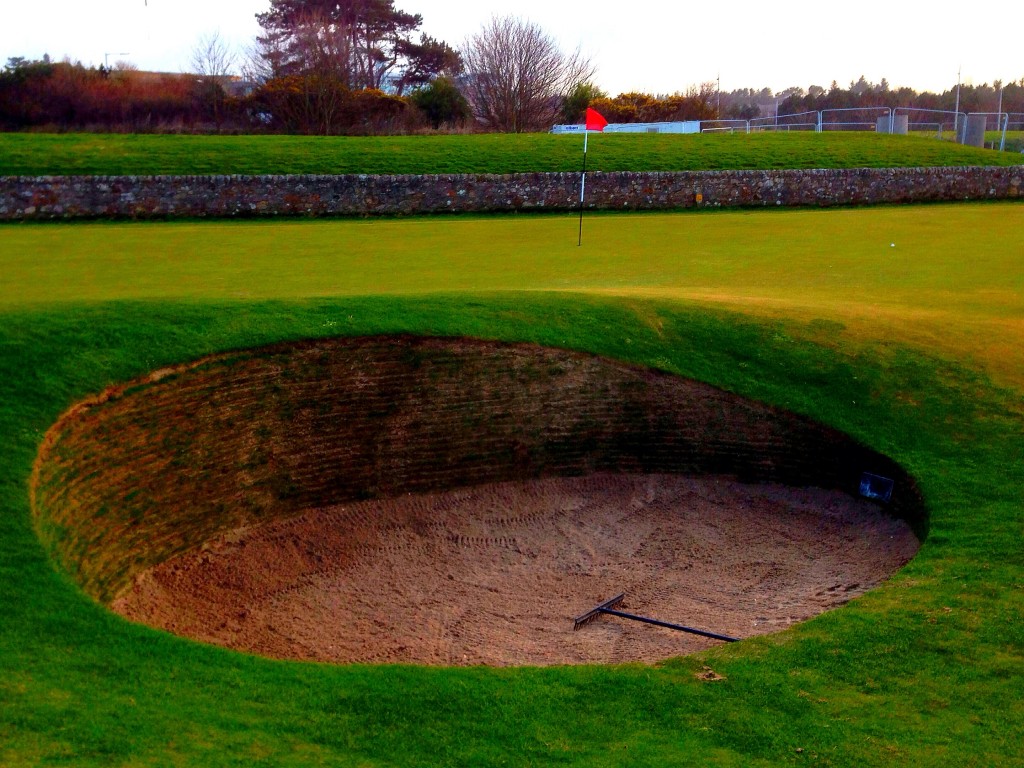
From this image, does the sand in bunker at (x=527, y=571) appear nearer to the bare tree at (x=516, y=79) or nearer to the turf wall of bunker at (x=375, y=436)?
the turf wall of bunker at (x=375, y=436)

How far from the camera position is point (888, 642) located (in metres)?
6.17

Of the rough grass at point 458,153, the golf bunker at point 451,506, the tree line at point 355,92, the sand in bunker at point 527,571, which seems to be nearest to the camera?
the sand in bunker at point 527,571

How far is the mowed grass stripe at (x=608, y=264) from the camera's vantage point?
1239 cm

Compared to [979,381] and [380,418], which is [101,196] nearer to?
[380,418]

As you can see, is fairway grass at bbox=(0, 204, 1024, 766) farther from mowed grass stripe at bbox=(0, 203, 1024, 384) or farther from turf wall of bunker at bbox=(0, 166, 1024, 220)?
turf wall of bunker at bbox=(0, 166, 1024, 220)

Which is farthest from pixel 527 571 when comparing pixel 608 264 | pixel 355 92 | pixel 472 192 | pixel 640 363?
pixel 355 92

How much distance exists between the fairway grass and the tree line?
77.4 feet

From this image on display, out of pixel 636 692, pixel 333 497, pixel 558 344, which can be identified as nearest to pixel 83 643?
pixel 636 692

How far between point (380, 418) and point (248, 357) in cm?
144

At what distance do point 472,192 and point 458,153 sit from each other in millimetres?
4067

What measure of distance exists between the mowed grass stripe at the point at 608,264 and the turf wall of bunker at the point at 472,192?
1516 millimetres

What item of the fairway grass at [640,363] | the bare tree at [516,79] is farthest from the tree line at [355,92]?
the fairway grass at [640,363]

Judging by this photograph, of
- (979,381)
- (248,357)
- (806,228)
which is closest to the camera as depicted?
(248,357)

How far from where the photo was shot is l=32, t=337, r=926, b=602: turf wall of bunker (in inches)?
330
